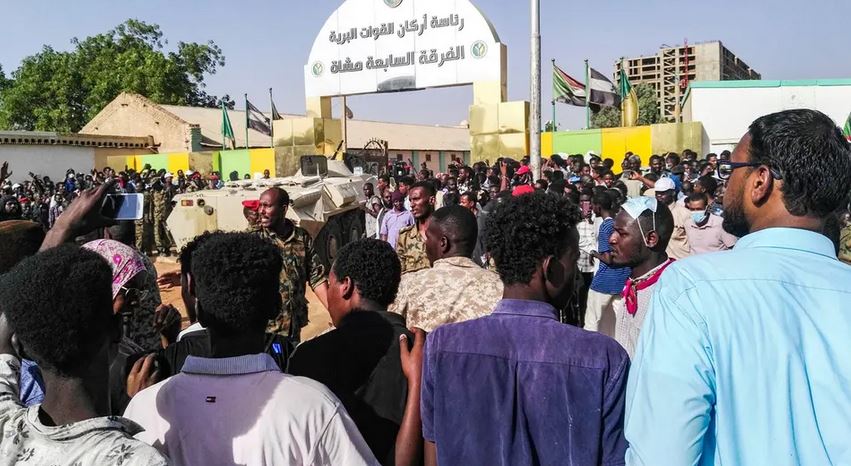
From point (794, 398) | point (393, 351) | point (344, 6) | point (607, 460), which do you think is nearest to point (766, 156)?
point (794, 398)

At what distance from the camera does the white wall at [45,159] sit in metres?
26.4

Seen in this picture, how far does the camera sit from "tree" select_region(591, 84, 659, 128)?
117ft

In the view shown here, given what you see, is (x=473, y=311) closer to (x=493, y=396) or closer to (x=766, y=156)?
(x=493, y=396)

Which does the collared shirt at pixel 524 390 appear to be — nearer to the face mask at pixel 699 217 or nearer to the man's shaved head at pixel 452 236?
the man's shaved head at pixel 452 236

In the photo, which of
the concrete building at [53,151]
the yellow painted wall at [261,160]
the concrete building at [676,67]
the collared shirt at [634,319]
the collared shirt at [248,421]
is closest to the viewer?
the collared shirt at [248,421]

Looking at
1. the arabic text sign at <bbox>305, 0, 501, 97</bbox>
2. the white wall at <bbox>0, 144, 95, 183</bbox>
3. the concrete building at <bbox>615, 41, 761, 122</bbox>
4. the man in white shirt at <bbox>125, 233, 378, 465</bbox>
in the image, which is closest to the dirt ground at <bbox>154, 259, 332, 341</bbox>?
the man in white shirt at <bbox>125, 233, 378, 465</bbox>

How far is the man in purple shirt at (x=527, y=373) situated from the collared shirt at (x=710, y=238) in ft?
13.2

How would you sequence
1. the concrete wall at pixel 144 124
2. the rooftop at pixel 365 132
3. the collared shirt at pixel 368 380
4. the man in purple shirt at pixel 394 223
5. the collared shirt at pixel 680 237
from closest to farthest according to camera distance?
the collared shirt at pixel 368 380, the collared shirt at pixel 680 237, the man in purple shirt at pixel 394 223, the concrete wall at pixel 144 124, the rooftop at pixel 365 132

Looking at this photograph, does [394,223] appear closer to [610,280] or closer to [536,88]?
[536,88]

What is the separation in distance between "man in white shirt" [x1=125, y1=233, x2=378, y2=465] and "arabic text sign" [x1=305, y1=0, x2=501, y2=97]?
51.8 ft

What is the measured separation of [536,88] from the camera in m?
11.8

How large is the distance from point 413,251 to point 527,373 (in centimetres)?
395

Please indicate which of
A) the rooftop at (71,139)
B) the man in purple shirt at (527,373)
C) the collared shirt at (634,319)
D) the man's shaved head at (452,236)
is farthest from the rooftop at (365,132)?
the man in purple shirt at (527,373)

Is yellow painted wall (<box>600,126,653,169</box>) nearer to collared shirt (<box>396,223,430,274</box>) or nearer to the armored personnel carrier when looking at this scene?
the armored personnel carrier
